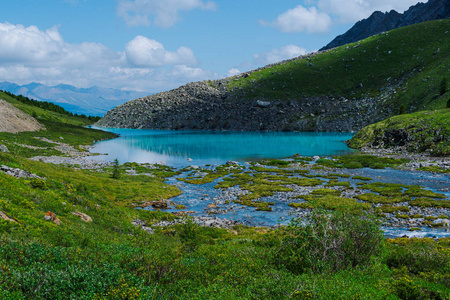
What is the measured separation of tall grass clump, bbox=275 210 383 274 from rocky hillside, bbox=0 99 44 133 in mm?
99953

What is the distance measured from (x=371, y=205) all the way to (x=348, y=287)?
1042 inches

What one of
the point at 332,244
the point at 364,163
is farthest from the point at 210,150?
the point at 332,244

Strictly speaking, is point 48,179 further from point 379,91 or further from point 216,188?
point 379,91

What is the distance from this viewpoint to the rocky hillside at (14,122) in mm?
90494

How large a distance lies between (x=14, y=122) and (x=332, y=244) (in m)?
114

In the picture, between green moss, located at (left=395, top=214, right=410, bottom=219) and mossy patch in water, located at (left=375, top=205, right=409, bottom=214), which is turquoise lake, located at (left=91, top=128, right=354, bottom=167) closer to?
mossy patch in water, located at (left=375, top=205, right=409, bottom=214)

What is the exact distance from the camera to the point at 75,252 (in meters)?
12.1

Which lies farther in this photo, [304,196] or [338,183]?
[338,183]

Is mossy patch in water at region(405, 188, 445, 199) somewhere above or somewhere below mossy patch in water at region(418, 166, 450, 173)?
below

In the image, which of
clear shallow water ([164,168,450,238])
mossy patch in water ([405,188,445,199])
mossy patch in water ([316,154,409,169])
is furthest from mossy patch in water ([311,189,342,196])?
mossy patch in water ([316,154,409,169])

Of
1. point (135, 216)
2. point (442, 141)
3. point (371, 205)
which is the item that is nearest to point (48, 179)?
point (135, 216)

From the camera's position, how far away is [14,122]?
96.6 metres

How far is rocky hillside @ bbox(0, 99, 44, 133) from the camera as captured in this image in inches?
3563

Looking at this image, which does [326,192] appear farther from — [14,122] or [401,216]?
[14,122]
